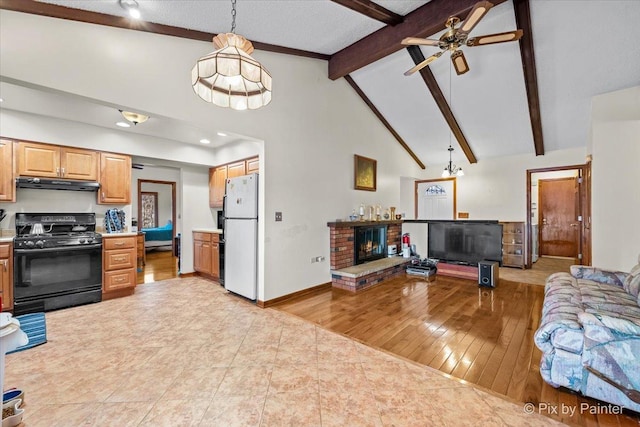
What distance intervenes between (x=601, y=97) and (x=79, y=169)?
25.1ft

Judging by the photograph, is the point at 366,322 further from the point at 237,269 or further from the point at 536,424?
the point at 237,269

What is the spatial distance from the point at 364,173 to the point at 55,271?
4.84m

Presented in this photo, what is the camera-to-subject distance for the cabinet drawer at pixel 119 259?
382 cm

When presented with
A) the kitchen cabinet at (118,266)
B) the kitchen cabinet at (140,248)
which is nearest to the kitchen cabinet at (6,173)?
the kitchen cabinet at (118,266)

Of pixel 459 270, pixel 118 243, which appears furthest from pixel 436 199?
pixel 118 243

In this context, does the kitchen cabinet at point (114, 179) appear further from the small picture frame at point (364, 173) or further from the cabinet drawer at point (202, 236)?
the small picture frame at point (364, 173)

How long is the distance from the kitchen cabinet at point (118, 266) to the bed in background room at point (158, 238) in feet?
15.6

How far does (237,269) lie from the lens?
391 cm

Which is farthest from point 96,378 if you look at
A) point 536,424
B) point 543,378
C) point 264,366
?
point 543,378

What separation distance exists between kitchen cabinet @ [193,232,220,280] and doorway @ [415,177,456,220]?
5.38 metres

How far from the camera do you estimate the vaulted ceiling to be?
2.66m

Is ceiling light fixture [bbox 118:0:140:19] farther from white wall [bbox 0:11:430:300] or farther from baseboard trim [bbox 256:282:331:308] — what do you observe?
baseboard trim [bbox 256:282:331:308]

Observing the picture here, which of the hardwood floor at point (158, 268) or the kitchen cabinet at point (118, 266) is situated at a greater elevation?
the kitchen cabinet at point (118, 266)

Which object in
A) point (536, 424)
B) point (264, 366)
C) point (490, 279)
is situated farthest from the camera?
point (490, 279)
